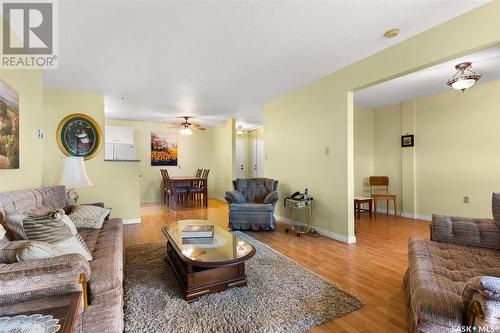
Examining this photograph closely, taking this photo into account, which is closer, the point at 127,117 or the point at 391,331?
the point at 391,331

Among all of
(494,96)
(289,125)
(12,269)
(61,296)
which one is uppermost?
(494,96)

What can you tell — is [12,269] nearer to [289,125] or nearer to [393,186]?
[289,125]

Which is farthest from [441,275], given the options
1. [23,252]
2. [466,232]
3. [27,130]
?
[27,130]

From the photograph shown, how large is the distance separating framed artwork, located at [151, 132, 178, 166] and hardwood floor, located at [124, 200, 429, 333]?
8.95 feet

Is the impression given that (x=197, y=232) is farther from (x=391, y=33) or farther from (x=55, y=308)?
(x=391, y=33)

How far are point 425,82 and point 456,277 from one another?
356cm

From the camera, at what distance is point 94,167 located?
14.3 feet

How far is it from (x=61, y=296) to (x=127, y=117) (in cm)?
625

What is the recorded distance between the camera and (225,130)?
23.9 feet

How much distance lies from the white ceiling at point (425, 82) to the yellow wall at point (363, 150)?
286 mm

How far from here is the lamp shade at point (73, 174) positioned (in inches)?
122

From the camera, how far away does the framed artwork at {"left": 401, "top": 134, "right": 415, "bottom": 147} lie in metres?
4.91

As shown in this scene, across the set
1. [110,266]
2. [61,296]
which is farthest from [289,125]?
[61,296]

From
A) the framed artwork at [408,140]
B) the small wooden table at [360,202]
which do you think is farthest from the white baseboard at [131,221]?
the framed artwork at [408,140]
